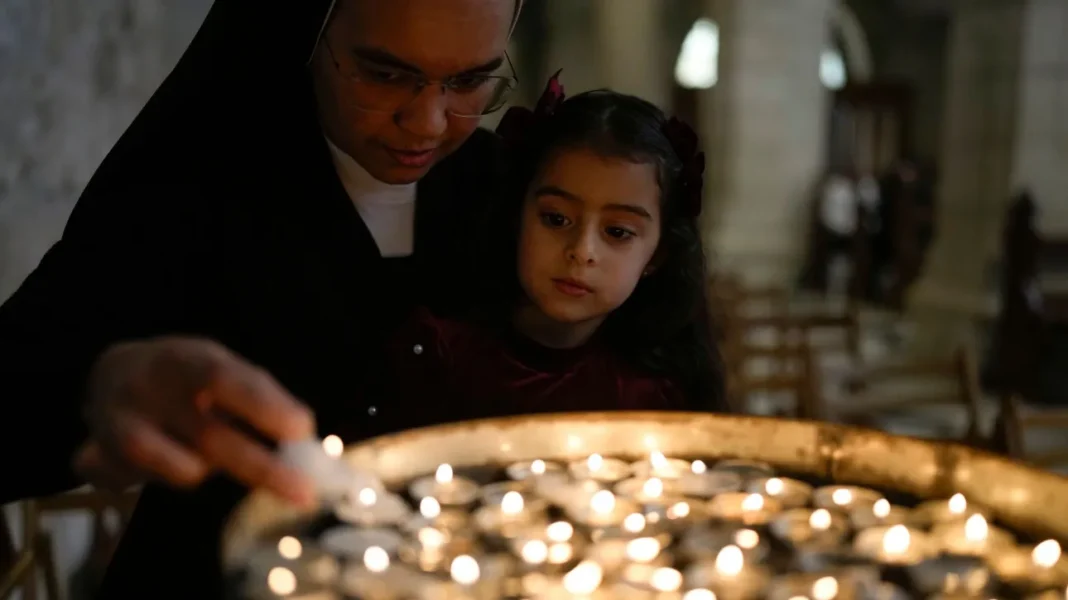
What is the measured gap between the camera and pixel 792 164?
8.56 m

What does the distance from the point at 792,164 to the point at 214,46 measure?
7876 mm

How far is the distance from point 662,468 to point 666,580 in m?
0.21

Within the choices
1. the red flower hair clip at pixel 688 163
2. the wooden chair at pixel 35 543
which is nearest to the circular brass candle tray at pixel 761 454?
the red flower hair clip at pixel 688 163

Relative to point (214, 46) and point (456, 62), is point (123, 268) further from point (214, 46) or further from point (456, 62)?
point (456, 62)

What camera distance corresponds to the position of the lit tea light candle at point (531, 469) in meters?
0.88

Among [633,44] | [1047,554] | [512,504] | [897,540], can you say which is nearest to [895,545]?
[897,540]

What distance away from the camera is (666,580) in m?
0.70

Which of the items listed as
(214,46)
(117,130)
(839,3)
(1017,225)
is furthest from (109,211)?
(839,3)

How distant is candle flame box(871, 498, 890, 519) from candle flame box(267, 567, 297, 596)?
0.48m

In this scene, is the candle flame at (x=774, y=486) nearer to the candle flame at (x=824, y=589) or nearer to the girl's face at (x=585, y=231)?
the candle flame at (x=824, y=589)

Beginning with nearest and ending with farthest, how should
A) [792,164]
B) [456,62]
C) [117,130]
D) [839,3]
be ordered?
[456,62] → [117,130] → [792,164] → [839,3]

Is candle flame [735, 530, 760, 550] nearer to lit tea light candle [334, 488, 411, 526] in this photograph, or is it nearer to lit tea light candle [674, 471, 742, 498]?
lit tea light candle [674, 471, 742, 498]

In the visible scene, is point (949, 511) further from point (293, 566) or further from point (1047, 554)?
point (293, 566)

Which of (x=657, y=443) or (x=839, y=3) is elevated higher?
(x=839, y=3)
